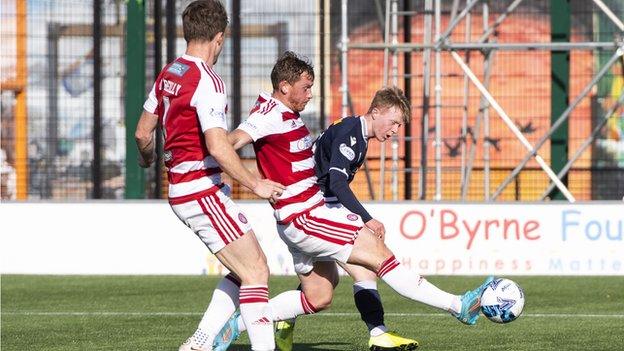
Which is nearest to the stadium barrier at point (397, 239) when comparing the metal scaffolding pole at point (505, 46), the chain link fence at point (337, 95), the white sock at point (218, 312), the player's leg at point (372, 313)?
the chain link fence at point (337, 95)

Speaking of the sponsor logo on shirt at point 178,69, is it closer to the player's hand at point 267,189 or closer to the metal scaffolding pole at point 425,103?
the player's hand at point 267,189

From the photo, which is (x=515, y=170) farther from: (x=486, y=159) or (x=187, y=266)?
(x=187, y=266)

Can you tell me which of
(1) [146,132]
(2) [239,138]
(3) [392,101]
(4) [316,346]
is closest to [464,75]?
(4) [316,346]

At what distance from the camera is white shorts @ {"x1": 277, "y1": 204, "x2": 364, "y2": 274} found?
875 cm

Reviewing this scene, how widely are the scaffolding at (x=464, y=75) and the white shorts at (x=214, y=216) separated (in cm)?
916

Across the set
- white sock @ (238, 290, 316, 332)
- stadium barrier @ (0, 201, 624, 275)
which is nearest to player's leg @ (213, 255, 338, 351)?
white sock @ (238, 290, 316, 332)

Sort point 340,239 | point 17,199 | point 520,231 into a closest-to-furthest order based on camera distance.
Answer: point 340,239
point 520,231
point 17,199

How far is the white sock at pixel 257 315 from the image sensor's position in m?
8.02

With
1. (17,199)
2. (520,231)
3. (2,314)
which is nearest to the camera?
(2,314)

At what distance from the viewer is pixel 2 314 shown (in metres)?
12.1

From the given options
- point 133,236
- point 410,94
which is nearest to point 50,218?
point 133,236

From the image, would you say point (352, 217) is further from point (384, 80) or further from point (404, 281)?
point (384, 80)

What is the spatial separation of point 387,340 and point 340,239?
69 centimetres

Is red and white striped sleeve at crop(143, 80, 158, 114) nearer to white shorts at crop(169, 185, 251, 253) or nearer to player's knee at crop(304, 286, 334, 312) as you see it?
white shorts at crop(169, 185, 251, 253)
